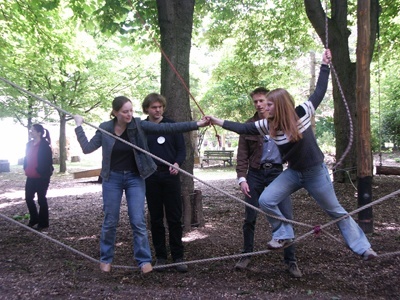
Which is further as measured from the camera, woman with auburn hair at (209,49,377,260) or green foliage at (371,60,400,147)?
green foliage at (371,60,400,147)

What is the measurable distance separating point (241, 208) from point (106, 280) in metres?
3.92

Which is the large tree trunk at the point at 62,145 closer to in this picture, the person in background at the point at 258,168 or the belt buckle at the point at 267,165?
the person in background at the point at 258,168

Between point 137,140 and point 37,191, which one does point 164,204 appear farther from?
point 37,191

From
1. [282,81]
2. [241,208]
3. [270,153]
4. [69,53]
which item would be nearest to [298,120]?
[270,153]

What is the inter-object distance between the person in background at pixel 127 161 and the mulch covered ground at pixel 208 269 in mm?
334

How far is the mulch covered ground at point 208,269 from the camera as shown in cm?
346

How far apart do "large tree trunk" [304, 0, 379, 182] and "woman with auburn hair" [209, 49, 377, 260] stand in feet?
16.2

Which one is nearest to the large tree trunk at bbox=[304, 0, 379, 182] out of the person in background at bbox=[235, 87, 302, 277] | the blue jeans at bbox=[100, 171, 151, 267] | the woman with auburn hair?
the person in background at bbox=[235, 87, 302, 277]

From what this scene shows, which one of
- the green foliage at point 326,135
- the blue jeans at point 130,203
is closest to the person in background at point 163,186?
the blue jeans at point 130,203

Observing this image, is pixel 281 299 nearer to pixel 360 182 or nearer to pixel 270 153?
pixel 270 153

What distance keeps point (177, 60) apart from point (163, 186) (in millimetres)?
2039

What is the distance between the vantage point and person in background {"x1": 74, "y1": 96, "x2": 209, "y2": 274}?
364 centimetres

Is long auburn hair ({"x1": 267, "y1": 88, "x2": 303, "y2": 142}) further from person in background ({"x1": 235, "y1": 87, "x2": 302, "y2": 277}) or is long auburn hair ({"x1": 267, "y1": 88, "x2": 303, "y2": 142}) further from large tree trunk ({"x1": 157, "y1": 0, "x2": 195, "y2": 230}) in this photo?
large tree trunk ({"x1": 157, "y1": 0, "x2": 195, "y2": 230})

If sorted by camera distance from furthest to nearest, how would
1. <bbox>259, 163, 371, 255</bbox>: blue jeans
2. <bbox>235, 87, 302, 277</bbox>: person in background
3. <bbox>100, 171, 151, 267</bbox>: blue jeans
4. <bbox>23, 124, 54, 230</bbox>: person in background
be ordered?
<bbox>23, 124, 54, 230</bbox>: person in background → <bbox>235, 87, 302, 277</bbox>: person in background → <bbox>100, 171, 151, 267</bbox>: blue jeans → <bbox>259, 163, 371, 255</bbox>: blue jeans
